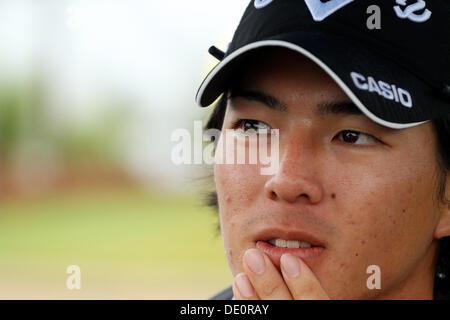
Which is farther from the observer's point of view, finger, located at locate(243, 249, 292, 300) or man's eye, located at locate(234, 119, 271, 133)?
man's eye, located at locate(234, 119, 271, 133)

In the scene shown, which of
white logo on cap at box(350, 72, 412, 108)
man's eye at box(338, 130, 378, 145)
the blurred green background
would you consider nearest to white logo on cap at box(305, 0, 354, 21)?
white logo on cap at box(350, 72, 412, 108)

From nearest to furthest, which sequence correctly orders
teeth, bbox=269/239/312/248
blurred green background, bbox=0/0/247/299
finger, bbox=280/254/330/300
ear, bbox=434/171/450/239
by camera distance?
finger, bbox=280/254/330/300, teeth, bbox=269/239/312/248, ear, bbox=434/171/450/239, blurred green background, bbox=0/0/247/299

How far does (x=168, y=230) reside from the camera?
15.7 m

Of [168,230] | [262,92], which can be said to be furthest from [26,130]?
[262,92]

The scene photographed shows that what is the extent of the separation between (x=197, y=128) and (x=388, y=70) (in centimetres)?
150

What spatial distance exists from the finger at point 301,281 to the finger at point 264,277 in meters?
0.02

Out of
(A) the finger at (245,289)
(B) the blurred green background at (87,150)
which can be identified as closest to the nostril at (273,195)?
(A) the finger at (245,289)

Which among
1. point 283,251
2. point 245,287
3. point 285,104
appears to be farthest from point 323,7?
point 245,287

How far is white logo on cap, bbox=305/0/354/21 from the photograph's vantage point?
1.80m

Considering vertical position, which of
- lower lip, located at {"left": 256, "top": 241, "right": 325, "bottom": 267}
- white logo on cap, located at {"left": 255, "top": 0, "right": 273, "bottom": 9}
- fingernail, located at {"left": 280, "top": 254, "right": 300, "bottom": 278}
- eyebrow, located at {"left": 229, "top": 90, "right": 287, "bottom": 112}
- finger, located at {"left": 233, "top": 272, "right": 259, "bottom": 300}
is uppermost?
white logo on cap, located at {"left": 255, "top": 0, "right": 273, "bottom": 9}

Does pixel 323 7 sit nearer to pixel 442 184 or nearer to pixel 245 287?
pixel 442 184

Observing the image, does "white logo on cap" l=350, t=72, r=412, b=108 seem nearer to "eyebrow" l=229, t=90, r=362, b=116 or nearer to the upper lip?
"eyebrow" l=229, t=90, r=362, b=116

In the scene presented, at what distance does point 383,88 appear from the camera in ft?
5.57
